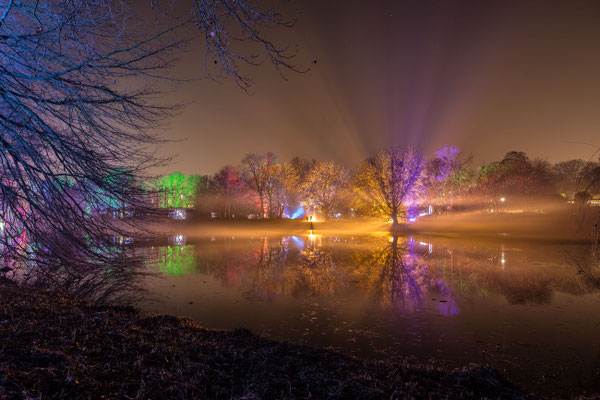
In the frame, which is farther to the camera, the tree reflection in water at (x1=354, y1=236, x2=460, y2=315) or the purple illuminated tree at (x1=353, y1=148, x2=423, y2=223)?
the purple illuminated tree at (x1=353, y1=148, x2=423, y2=223)

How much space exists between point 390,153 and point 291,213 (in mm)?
45472

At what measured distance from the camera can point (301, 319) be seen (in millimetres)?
8375

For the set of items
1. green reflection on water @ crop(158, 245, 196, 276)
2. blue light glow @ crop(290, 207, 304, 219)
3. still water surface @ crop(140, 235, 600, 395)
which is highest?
blue light glow @ crop(290, 207, 304, 219)

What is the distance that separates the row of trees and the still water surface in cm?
2166

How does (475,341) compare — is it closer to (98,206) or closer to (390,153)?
(98,206)

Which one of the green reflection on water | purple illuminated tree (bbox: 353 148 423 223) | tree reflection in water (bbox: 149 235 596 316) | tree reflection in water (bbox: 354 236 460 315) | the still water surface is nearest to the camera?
the still water surface

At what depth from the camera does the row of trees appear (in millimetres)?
38719

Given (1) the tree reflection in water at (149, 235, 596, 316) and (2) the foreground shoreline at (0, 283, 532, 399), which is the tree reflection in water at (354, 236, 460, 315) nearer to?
(1) the tree reflection in water at (149, 235, 596, 316)

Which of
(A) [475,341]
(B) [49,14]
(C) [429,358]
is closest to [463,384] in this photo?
(C) [429,358]

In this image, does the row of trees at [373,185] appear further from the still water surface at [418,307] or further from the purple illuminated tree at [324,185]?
the still water surface at [418,307]

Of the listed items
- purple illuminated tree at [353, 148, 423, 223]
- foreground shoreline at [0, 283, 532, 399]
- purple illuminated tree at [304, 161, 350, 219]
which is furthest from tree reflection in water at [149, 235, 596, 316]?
purple illuminated tree at [304, 161, 350, 219]

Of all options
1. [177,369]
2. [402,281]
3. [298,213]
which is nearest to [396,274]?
[402,281]

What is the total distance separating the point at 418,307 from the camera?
942 cm

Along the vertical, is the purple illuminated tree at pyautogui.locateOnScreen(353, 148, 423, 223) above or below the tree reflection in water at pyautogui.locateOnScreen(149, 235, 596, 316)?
above
